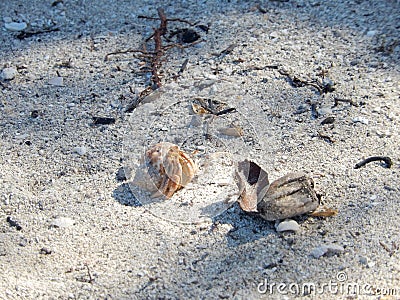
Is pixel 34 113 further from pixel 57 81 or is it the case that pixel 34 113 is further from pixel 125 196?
pixel 125 196

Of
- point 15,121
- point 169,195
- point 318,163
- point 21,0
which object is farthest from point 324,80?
point 21,0

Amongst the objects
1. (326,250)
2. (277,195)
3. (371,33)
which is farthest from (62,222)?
(371,33)

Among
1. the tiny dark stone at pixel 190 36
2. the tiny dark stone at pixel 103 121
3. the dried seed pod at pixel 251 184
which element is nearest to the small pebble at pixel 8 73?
the tiny dark stone at pixel 103 121

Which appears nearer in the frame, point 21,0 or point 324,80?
point 324,80

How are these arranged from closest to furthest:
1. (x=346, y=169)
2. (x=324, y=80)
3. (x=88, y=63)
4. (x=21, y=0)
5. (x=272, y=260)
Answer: (x=272, y=260) → (x=346, y=169) → (x=324, y=80) → (x=88, y=63) → (x=21, y=0)

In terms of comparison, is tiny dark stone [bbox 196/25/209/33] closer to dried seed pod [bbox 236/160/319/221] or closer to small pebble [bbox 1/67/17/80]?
small pebble [bbox 1/67/17/80]

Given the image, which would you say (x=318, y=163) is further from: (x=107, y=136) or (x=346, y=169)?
(x=107, y=136)

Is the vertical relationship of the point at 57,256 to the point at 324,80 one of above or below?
below

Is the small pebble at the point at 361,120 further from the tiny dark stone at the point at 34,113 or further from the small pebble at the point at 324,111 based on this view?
the tiny dark stone at the point at 34,113
